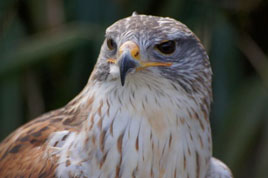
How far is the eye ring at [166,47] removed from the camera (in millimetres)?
1955

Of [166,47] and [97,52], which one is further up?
[166,47]

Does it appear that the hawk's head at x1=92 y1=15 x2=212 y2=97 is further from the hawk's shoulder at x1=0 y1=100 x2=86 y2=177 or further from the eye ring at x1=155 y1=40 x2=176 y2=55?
the hawk's shoulder at x1=0 y1=100 x2=86 y2=177

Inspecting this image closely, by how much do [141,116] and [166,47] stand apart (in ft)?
0.88

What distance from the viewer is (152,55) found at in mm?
1932

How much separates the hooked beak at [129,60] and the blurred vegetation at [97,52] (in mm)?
1765

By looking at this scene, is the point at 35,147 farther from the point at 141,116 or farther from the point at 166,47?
the point at 166,47

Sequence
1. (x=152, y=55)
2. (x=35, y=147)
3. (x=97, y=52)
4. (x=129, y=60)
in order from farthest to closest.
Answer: (x=97, y=52) < (x=35, y=147) < (x=152, y=55) < (x=129, y=60)

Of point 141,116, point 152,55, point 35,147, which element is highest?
point 152,55

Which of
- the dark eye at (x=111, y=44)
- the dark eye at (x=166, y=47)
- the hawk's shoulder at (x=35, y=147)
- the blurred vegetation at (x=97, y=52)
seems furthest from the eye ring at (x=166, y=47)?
the blurred vegetation at (x=97, y=52)

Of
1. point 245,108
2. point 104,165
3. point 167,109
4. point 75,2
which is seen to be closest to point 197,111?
point 167,109

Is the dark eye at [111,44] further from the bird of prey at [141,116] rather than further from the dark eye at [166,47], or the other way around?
the dark eye at [166,47]

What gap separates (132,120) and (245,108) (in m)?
1.87

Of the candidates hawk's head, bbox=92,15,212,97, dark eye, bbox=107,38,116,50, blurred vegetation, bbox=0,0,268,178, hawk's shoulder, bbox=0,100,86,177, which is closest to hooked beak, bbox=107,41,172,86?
hawk's head, bbox=92,15,212,97

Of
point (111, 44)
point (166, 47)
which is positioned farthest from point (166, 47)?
point (111, 44)
